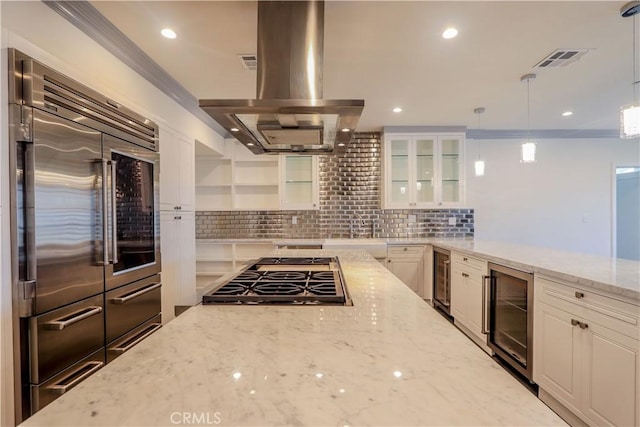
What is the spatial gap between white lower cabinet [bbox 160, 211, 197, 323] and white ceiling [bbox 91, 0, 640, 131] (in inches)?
52.3

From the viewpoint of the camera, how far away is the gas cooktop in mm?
1205

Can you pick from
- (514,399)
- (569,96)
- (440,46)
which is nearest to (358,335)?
(514,399)

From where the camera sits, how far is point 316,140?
6.30ft

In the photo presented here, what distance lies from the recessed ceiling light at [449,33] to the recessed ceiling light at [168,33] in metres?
1.84

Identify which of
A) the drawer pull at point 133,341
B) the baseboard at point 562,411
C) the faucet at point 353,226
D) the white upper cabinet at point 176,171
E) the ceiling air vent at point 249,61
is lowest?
the baseboard at point 562,411

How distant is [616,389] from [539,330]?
0.56 m

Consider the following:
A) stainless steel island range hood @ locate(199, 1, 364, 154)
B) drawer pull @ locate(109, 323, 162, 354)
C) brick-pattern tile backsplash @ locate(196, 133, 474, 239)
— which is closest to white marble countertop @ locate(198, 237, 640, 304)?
stainless steel island range hood @ locate(199, 1, 364, 154)

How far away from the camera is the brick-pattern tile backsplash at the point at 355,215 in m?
4.67

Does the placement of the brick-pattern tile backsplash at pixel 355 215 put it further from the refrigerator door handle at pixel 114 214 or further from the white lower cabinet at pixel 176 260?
the refrigerator door handle at pixel 114 214

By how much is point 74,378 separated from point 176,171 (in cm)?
197

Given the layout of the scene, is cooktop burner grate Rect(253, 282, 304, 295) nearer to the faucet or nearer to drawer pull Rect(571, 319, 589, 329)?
drawer pull Rect(571, 319, 589, 329)

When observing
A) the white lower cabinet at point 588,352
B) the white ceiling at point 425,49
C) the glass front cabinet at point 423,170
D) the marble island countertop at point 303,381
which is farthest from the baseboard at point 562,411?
the glass front cabinet at point 423,170

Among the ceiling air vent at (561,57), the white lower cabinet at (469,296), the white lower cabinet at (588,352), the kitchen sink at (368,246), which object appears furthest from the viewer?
the kitchen sink at (368,246)

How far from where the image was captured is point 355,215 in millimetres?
4703
